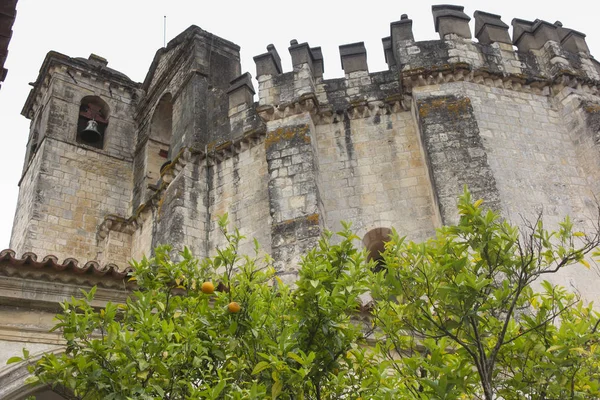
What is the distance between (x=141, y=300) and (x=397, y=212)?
20.0 ft

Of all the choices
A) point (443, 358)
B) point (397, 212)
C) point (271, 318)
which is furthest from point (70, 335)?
point (397, 212)

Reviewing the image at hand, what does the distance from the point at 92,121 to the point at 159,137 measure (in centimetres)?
159

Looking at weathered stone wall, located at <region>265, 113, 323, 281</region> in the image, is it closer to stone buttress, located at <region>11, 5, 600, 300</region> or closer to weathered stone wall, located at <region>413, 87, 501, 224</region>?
stone buttress, located at <region>11, 5, 600, 300</region>

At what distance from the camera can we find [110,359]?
443 centimetres

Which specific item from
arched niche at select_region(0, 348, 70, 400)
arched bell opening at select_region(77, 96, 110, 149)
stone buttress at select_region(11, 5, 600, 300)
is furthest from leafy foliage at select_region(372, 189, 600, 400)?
arched bell opening at select_region(77, 96, 110, 149)

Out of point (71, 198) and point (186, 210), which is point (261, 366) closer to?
point (186, 210)

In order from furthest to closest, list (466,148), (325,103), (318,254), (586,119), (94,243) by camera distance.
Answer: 1. (94,243)
2. (325,103)
3. (586,119)
4. (466,148)
5. (318,254)

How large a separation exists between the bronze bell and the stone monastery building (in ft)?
4.12

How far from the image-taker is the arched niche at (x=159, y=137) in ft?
46.9

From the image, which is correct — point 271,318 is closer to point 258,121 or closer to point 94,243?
point 258,121

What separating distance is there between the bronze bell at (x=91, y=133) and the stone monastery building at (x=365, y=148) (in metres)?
1.25

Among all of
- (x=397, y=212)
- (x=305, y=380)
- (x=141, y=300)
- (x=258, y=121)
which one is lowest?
(x=305, y=380)

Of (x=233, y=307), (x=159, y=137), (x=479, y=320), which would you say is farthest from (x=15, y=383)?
(x=159, y=137)

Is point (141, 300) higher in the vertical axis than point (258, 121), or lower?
lower
